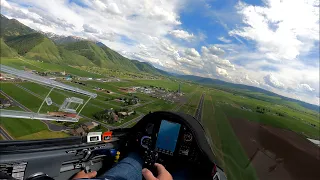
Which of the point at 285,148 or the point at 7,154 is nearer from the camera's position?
the point at 7,154

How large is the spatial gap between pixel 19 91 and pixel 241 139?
38.8 meters

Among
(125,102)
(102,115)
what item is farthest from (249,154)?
(125,102)

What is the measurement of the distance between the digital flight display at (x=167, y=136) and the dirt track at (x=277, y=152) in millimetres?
24072

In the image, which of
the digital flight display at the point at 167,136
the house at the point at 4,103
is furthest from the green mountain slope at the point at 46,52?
the digital flight display at the point at 167,136

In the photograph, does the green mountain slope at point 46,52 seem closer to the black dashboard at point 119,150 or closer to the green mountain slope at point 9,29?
the green mountain slope at point 9,29

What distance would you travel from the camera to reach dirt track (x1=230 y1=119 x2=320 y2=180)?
82.7ft

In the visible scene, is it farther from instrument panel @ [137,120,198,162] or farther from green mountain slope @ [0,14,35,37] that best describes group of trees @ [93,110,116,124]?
green mountain slope @ [0,14,35,37]

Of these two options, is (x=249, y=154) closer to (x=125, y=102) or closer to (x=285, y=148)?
(x=285, y=148)

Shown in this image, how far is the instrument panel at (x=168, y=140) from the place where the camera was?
120 inches

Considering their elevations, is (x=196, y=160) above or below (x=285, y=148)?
above

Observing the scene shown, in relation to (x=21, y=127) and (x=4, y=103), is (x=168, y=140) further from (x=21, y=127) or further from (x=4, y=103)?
(x=4, y=103)

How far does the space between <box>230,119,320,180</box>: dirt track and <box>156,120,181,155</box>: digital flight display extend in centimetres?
2407

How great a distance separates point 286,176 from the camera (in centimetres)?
2389

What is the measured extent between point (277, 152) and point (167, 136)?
31680 millimetres
